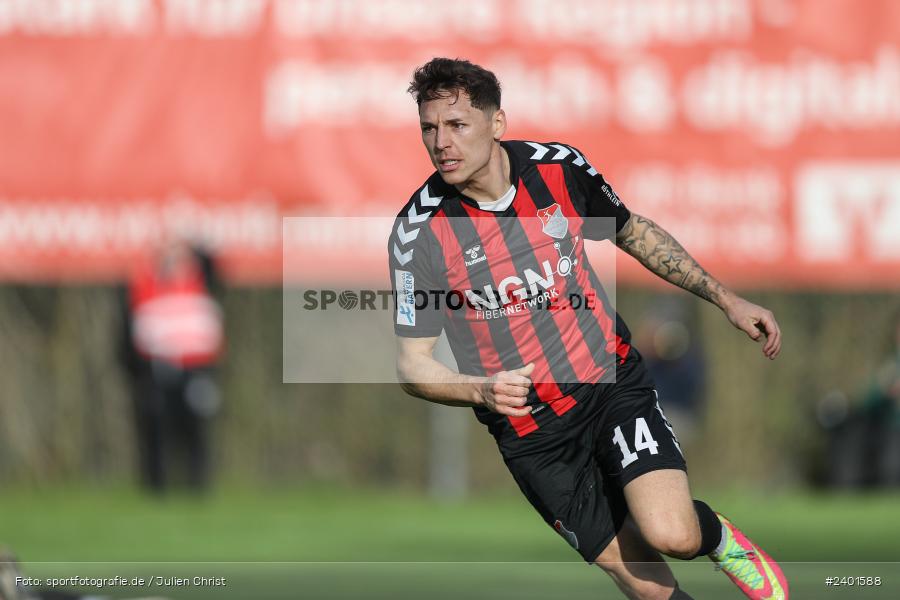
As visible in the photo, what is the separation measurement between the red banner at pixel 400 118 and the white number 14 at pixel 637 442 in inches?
278

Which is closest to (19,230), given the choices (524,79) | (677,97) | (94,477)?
(94,477)

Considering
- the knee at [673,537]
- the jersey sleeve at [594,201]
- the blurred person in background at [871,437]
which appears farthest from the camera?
the blurred person in background at [871,437]

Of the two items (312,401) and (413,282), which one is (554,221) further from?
(312,401)

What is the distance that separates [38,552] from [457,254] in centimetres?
603

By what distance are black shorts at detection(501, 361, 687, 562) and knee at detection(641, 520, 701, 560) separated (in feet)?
1.03

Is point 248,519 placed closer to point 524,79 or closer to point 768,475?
point 524,79

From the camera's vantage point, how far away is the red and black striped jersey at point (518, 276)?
6.86 metres

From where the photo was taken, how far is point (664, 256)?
7309 millimetres

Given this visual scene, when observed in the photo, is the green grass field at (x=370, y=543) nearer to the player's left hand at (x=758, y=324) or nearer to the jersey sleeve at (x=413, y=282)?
the player's left hand at (x=758, y=324)

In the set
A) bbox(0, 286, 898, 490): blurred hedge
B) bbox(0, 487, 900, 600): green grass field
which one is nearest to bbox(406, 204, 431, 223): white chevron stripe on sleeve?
bbox(0, 487, 900, 600): green grass field

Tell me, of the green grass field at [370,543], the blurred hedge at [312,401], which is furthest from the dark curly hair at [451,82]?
the blurred hedge at [312,401]

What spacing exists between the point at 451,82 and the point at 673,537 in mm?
2255

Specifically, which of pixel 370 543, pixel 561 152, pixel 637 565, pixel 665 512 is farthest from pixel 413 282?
pixel 370 543

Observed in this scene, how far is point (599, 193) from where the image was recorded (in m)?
7.17
